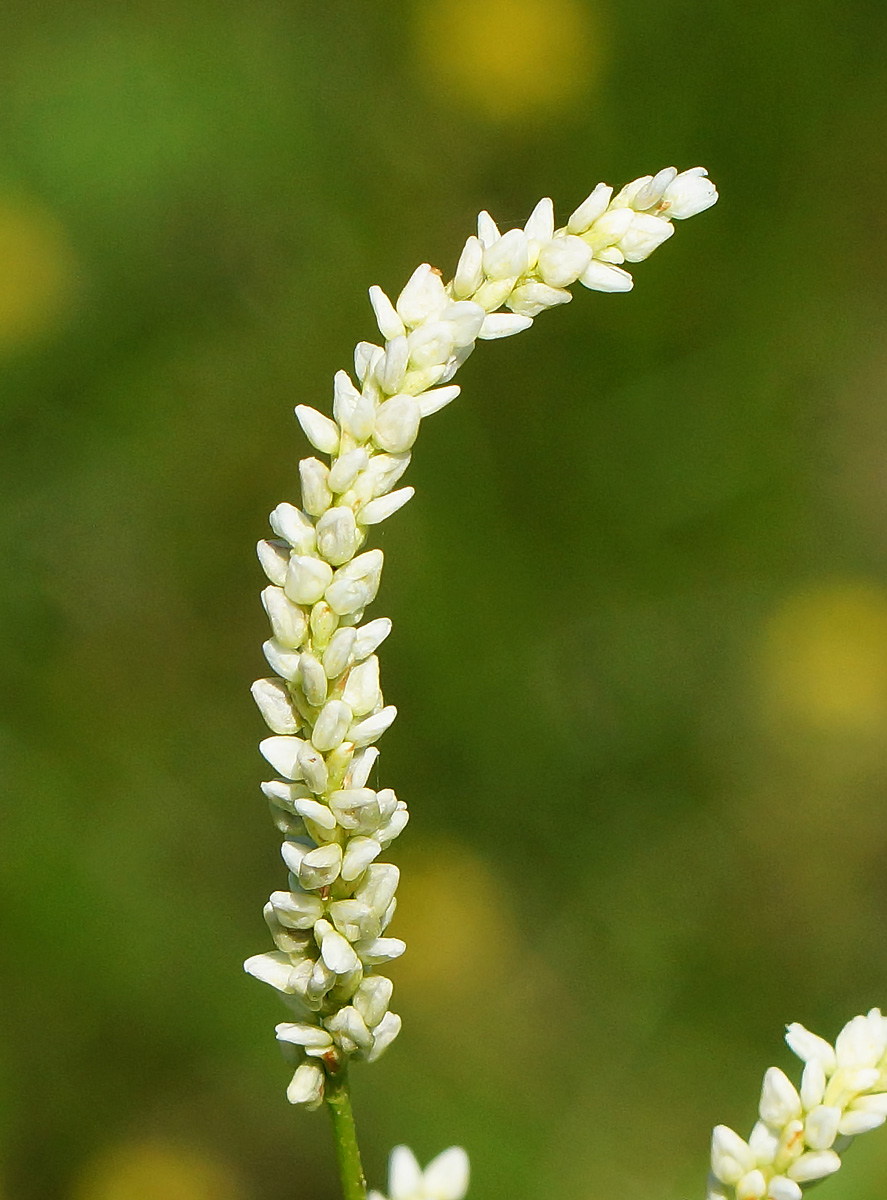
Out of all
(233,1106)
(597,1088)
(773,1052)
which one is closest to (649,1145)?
(597,1088)

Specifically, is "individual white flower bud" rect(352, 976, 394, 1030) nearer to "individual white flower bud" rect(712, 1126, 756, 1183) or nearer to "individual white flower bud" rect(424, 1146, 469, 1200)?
"individual white flower bud" rect(424, 1146, 469, 1200)

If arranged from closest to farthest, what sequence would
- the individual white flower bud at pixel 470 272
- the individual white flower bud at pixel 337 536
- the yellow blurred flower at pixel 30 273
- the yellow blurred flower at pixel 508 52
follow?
the individual white flower bud at pixel 337 536
the individual white flower bud at pixel 470 272
the yellow blurred flower at pixel 30 273
the yellow blurred flower at pixel 508 52

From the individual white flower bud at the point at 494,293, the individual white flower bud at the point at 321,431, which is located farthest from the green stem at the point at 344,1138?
the individual white flower bud at the point at 494,293

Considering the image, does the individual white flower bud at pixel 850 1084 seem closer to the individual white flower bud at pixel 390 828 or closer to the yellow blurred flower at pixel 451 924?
the individual white flower bud at pixel 390 828

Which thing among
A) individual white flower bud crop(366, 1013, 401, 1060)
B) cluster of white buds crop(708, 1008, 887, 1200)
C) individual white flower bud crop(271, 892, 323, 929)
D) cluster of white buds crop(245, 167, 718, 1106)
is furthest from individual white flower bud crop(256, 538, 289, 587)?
cluster of white buds crop(708, 1008, 887, 1200)

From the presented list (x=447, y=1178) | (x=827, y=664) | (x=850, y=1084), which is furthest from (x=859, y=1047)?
(x=827, y=664)

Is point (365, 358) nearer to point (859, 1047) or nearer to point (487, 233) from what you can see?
point (487, 233)

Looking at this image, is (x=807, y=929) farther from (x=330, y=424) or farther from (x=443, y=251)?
(x=330, y=424)
